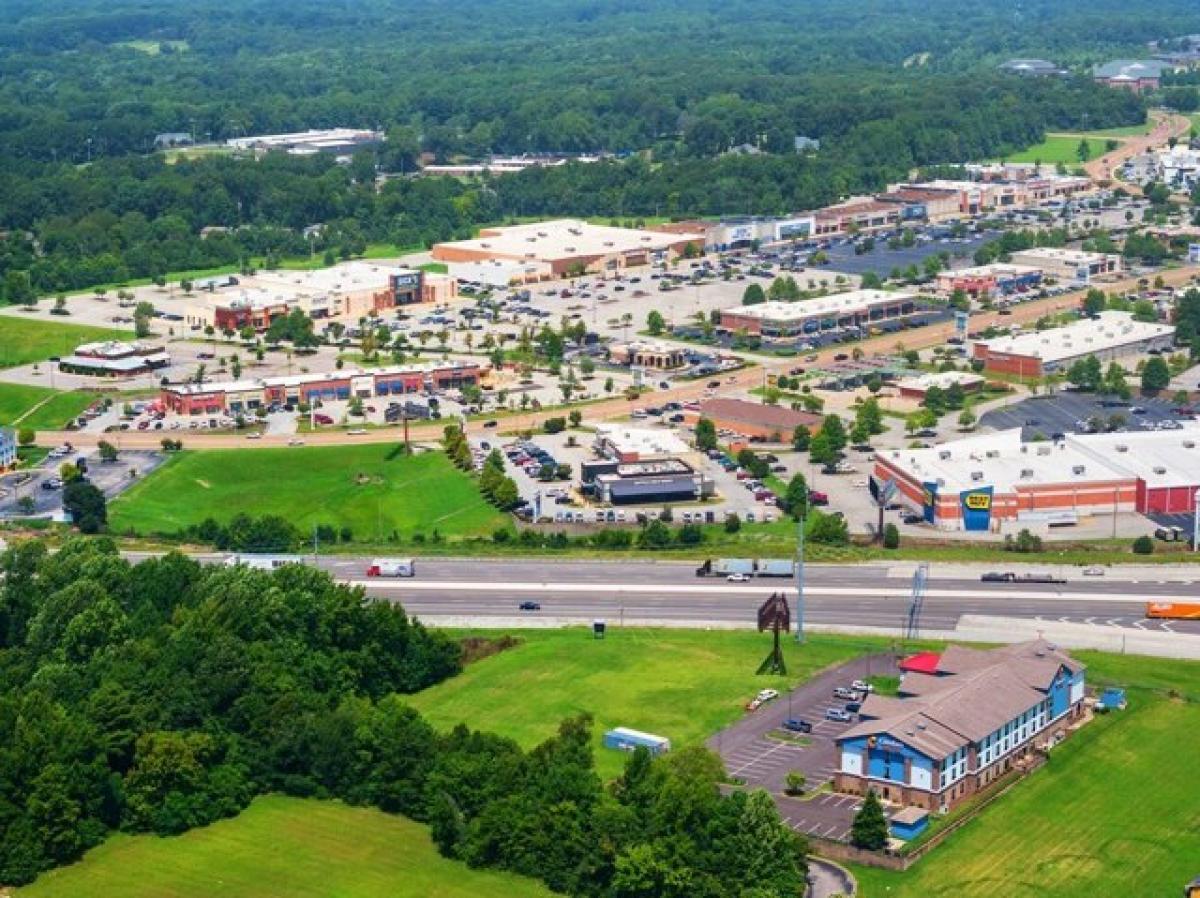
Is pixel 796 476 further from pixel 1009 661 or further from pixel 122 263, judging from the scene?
pixel 122 263

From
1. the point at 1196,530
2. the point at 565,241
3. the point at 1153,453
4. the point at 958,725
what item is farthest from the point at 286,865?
the point at 565,241

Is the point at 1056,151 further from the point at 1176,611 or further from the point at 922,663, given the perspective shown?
the point at 922,663

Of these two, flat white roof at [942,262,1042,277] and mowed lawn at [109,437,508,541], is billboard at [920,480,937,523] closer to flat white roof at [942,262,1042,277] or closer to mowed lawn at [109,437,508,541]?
mowed lawn at [109,437,508,541]

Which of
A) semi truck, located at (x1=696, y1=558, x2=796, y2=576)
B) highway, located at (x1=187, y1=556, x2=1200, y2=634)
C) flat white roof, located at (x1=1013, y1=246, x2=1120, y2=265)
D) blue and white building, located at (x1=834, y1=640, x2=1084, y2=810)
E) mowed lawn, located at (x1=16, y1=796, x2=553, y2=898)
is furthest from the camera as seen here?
flat white roof, located at (x1=1013, y1=246, x2=1120, y2=265)

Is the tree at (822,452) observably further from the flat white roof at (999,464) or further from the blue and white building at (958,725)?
the blue and white building at (958,725)

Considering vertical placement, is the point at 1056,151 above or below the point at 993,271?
below

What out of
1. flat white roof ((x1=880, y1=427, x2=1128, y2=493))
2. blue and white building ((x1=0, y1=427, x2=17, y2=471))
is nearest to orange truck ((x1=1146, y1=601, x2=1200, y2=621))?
flat white roof ((x1=880, y1=427, x2=1128, y2=493))
